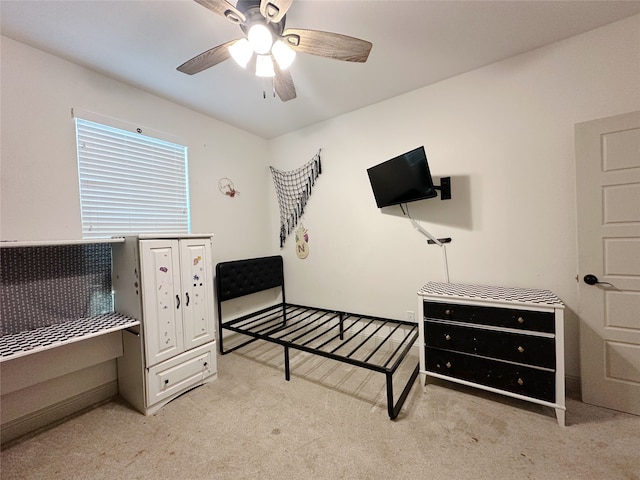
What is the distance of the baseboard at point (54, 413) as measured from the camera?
1565 millimetres

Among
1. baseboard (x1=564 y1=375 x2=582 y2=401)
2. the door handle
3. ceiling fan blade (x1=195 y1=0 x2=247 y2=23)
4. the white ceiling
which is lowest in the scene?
baseboard (x1=564 y1=375 x2=582 y2=401)

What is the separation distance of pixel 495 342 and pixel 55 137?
344cm

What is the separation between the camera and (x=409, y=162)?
7.13 ft

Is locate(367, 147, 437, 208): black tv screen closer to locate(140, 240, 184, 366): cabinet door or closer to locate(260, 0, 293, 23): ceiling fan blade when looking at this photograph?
locate(260, 0, 293, 23): ceiling fan blade

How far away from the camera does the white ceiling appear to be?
57.9 inches

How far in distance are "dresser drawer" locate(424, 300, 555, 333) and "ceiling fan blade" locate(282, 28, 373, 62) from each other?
5.69ft

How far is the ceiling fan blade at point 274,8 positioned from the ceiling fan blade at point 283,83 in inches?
12.5

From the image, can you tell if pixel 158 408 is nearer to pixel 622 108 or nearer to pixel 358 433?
pixel 358 433

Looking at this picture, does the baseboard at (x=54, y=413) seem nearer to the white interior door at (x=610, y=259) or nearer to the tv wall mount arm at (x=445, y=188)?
the tv wall mount arm at (x=445, y=188)

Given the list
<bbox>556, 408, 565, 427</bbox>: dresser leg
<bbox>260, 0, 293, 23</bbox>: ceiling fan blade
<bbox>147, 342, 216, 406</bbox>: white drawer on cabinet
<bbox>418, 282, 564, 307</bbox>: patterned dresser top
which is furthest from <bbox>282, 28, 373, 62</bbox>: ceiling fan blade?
<bbox>556, 408, 565, 427</bbox>: dresser leg

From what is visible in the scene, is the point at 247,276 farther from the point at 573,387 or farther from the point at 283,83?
the point at 573,387

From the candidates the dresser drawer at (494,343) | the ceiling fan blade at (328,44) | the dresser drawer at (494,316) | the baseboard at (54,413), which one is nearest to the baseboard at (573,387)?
the dresser drawer at (494,343)

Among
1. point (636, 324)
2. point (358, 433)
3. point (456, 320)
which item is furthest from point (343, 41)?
point (636, 324)

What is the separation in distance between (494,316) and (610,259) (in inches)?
32.8
